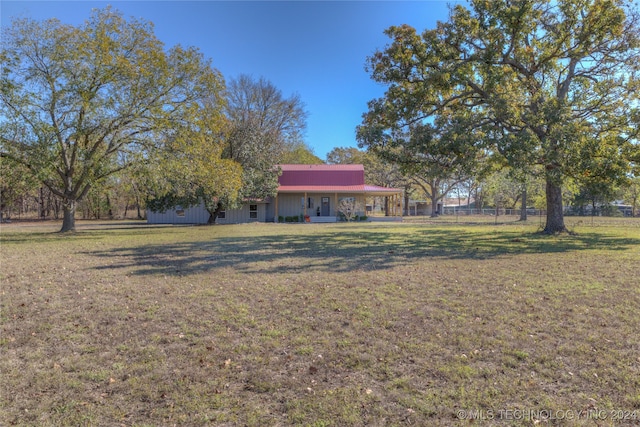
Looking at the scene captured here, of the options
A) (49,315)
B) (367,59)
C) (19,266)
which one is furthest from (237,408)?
(367,59)

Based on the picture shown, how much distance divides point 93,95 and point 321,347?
53.5 ft

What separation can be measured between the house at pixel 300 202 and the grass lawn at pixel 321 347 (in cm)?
2386

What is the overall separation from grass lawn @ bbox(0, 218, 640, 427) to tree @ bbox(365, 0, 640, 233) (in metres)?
7.56

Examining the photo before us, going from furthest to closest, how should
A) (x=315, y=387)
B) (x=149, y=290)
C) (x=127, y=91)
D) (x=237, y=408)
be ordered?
(x=127, y=91), (x=149, y=290), (x=315, y=387), (x=237, y=408)

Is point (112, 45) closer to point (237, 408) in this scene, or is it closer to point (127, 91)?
point (127, 91)

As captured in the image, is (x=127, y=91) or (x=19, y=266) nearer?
(x=19, y=266)

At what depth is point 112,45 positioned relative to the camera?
16.0 metres

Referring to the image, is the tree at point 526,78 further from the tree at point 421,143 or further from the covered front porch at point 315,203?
the covered front porch at point 315,203

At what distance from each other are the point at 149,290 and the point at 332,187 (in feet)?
87.4

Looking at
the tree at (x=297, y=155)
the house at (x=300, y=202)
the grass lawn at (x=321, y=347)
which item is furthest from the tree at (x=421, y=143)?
the tree at (x=297, y=155)

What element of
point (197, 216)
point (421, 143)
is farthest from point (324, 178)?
point (421, 143)

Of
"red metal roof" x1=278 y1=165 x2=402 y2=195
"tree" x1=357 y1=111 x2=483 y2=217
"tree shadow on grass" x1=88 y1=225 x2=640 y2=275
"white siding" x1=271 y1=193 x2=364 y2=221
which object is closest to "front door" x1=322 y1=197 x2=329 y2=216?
"white siding" x1=271 y1=193 x2=364 y2=221

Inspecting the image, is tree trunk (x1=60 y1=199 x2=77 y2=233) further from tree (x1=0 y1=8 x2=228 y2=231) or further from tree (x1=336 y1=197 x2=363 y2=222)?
tree (x1=336 y1=197 x2=363 y2=222)

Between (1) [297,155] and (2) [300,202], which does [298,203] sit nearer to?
(2) [300,202]
